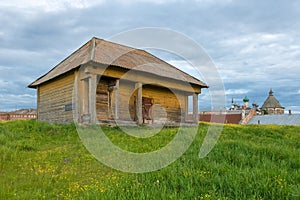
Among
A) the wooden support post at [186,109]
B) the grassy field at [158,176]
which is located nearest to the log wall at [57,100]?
the grassy field at [158,176]

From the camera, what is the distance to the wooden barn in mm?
15125

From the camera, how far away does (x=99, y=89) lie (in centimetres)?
1645

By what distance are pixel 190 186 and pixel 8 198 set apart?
8.77 ft

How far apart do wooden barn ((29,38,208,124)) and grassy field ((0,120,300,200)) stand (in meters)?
5.97

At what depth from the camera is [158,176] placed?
218 inches

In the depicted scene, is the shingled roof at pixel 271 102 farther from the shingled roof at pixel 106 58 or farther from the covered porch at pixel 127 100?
the shingled roof at pixel 106 58

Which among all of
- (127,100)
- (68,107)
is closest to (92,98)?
(68,107)

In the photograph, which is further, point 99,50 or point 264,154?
point 99,50

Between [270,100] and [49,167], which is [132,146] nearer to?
[49,167]

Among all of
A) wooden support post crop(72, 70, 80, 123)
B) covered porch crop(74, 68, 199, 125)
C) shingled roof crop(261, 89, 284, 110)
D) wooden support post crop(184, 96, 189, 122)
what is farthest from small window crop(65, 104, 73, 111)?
shingled roof crop(261, 89, 284, 110)

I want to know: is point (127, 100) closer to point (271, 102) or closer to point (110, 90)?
point (110, 90)

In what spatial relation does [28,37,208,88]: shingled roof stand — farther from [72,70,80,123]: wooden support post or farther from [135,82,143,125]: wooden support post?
[135,82,143,125]: wooden support post

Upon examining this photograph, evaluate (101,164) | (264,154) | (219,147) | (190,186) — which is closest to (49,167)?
(101,164)

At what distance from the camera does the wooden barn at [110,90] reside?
1512cm
